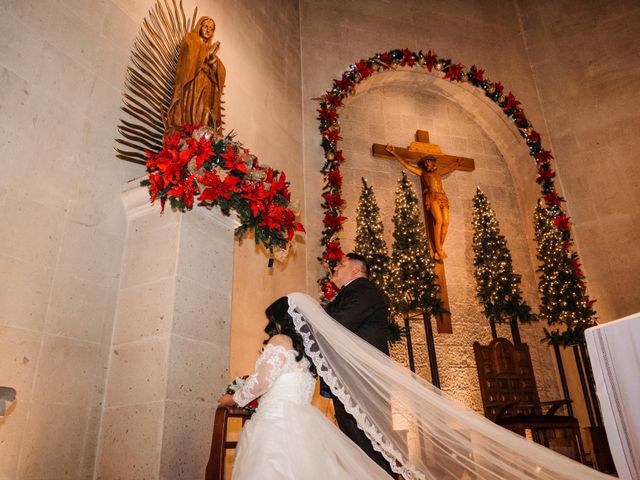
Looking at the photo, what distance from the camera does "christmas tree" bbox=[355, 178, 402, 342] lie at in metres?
5.98

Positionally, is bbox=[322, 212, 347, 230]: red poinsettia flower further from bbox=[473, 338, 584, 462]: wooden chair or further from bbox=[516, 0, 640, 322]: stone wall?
bbox=[516, 0, 640, 322]: stone wall

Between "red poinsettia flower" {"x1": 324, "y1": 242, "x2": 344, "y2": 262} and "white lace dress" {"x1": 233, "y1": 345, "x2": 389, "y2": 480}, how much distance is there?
344 centimetres

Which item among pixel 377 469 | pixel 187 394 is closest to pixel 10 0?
pixel 187 394

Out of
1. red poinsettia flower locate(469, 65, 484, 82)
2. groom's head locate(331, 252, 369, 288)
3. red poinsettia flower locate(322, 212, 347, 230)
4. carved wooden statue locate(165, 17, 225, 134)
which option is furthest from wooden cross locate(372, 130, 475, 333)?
groom's head locate(331, 252, 369, 288)

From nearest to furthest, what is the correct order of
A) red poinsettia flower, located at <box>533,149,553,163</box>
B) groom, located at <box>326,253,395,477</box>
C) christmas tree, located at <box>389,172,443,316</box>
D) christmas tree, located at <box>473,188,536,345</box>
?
1. groom, located at <box>326,253,395,477</box>
2. christmas tree, located at <box>389,172,443,316</box>
3. christmas tree, located at <box>473,188,536,345</box>
4. red poinsettia flower, located at <box>533,149,553,163</box>

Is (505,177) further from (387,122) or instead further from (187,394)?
(187,394)

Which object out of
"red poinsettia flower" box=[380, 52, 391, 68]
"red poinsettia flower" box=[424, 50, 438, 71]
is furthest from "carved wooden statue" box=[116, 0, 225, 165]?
"red poinsettia flower" box=[424, 50, 438, 71]

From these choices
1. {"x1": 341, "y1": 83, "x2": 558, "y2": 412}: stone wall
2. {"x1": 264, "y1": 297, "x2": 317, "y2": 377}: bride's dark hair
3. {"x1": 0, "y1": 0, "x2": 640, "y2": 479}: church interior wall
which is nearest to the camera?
{"x1": 264, "y1": 297, "x2": 317, "y2": 377}: bride's dark hair

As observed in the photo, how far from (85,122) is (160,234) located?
1097 millimetres

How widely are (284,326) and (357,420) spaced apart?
0.65 m

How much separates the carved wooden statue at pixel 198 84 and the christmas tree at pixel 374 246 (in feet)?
8.82

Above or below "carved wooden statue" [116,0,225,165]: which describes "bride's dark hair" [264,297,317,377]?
below

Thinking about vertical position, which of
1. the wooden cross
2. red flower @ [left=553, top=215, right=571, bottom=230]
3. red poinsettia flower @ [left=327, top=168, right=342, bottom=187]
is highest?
the wooden cross

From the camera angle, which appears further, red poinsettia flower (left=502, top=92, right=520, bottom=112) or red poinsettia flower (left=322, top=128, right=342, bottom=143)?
red poinsettia flower (left=502, top=92, right=520, bottom=112)
